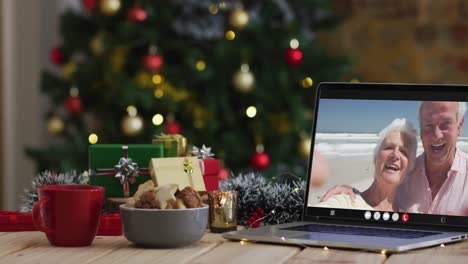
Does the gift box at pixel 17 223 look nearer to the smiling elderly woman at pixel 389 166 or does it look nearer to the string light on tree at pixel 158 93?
the smiling elderly woman at pixel 389 166

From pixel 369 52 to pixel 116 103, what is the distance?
114 cm

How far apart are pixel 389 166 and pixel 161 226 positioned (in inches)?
14.2

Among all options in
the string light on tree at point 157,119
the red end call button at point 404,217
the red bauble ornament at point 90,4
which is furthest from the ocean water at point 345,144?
the red bauble ornament at point 90,4

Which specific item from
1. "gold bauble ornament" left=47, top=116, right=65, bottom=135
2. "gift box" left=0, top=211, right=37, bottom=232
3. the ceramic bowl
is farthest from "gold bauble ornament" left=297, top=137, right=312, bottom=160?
the ceramic bowl

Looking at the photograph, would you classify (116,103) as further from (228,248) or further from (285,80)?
(228,248)

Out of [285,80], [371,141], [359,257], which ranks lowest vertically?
[359,257]

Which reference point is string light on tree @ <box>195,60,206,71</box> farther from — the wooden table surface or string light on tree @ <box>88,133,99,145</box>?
the wooden table surface

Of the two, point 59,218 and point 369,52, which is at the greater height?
point 369,52

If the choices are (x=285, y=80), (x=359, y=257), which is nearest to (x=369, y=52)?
(x=285, y=80)

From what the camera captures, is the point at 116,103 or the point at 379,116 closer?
the point at 379,116

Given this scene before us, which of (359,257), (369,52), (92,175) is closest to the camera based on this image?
(359,257)

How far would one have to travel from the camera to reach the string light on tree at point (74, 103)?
366cm

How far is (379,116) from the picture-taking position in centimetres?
151

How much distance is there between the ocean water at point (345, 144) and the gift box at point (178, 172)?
197 mm
